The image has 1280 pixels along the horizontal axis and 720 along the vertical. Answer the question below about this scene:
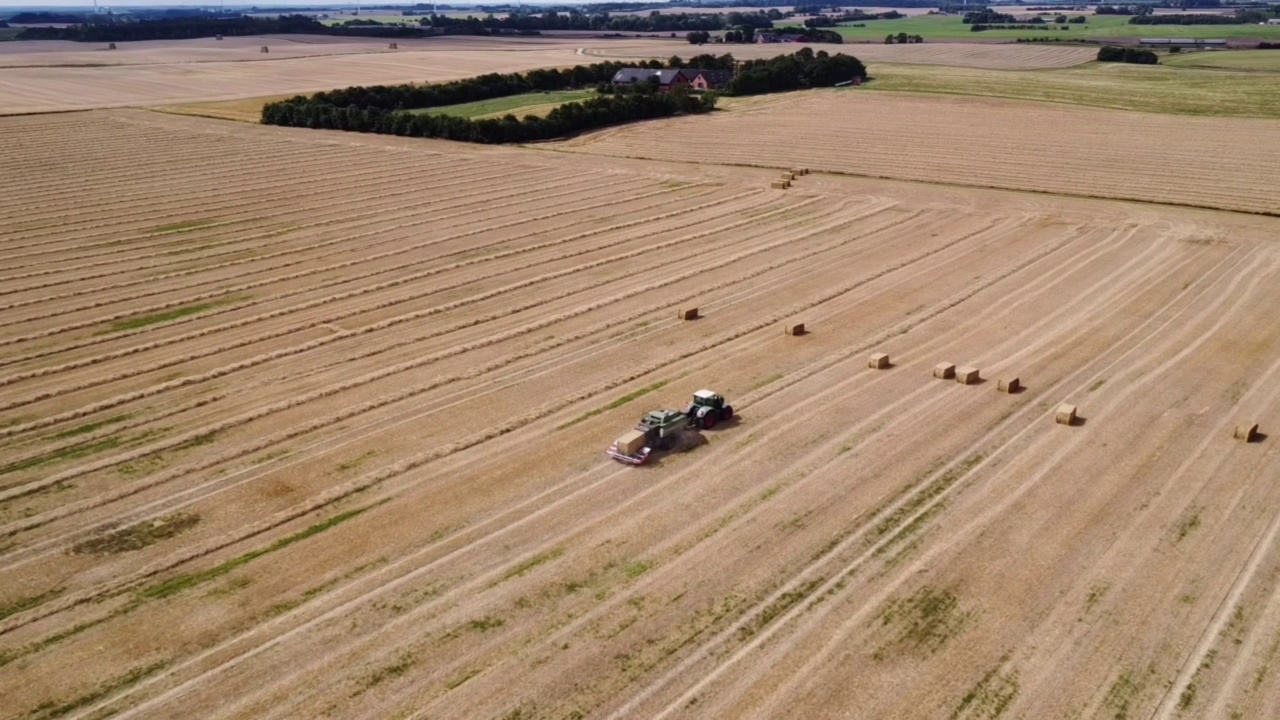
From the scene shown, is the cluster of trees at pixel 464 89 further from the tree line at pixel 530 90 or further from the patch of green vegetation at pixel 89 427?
the patch of green vegetation at pixel 89 427

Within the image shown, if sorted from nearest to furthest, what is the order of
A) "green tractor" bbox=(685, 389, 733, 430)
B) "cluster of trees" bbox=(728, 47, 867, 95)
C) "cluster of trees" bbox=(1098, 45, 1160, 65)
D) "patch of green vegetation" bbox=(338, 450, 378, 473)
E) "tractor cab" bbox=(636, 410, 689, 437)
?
"patch of green vegetation" bbox=(338, 450, 378, 473) < "tractor cab" bbox=(636, 410, 689, 437) < "green tractor" bbox=(685, 389, 733, 430) < "cluster of trees" bbox=(728, 47, 867, 95) < "cluster of trees" bbox=(1098, 45, 1160, 65)

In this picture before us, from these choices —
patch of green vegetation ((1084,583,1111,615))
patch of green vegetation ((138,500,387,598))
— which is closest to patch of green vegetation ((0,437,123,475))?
patch of green vegetation ((138,500,387,598))

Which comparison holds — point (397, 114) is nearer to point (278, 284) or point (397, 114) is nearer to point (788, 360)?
point (278, 284)

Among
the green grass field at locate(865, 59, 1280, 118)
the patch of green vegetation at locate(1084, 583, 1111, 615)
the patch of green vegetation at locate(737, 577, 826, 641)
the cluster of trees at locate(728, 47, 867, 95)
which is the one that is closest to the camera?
the patch of green vegetation at locate(737, 577, 826, 641)

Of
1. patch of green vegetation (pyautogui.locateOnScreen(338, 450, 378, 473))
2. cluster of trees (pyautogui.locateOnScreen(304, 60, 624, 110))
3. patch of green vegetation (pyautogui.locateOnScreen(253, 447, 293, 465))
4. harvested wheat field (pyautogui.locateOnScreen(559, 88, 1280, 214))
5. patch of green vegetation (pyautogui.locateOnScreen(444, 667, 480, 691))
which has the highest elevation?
cluster of trees (pyautogui.locateOnScreen(304, 60, 624, 110))

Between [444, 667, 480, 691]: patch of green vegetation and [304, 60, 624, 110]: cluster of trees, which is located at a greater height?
[304, 60, 624, 110]: cluster of trees

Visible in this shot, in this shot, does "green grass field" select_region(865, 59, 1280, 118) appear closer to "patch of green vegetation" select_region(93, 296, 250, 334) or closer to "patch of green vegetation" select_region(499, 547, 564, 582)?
"patch of green vegetation" select_region(93, 296, 250, 334)

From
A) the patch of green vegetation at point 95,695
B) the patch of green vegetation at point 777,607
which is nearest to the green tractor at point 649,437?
the patch of green vegetation at point 777,607
